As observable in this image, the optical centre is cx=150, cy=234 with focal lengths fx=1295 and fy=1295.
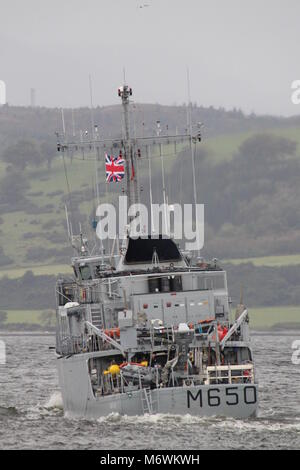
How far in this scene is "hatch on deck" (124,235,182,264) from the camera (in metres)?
64.4

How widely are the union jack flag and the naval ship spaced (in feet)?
18.2

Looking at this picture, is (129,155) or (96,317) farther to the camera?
(129,155)

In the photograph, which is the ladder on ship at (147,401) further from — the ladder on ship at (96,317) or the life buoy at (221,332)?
the ladder on ship at (96,317)

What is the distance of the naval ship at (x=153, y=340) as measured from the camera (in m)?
54.8

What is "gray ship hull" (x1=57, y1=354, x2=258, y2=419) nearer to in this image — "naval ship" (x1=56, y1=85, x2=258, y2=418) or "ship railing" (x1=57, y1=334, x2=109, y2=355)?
"naval ship" (x1=56, y1=85, x2=258, y2=418)

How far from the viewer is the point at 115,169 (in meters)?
71.7

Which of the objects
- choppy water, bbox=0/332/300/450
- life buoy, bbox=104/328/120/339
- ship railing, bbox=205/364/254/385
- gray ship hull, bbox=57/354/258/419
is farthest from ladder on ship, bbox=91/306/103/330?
ship railing, bbox=205/364/254/385

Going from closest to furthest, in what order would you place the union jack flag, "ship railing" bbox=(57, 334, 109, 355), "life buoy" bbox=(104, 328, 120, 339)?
"life buoy" bbox=(104, 328, 120, 339), "ship railing" bbox=(57, 334, 109, 355), the union jack flag

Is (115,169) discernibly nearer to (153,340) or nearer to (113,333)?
(113,333)

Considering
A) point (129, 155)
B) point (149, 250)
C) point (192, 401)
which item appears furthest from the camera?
point (129, 155)

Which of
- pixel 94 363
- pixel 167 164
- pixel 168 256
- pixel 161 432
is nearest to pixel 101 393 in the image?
pixel 94 363

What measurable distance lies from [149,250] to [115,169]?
8584 mm

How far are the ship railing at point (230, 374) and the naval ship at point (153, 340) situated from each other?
0.04 meters

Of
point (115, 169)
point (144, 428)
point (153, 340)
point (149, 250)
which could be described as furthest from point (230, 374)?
point (115, 169)
